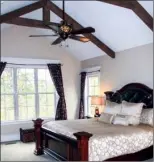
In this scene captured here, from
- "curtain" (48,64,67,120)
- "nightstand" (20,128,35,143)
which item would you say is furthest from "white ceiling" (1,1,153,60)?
"nightstand" (20,128,35,143)

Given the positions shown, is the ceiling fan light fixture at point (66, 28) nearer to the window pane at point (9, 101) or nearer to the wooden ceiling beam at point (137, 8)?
the wooden ceiling beam at point (137, 8)

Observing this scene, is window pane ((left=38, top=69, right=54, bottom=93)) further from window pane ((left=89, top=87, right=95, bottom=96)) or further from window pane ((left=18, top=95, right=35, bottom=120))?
window pane ((left=89, top=87, right=95, bottom=96))

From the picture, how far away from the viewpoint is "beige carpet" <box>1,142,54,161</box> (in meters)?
4.57

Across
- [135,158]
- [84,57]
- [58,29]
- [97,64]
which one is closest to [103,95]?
[97,64]

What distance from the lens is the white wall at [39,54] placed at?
249 inches

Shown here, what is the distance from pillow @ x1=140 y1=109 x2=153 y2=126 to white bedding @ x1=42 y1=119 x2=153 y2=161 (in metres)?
0.13

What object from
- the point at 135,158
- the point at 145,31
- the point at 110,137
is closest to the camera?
the point at 110,137

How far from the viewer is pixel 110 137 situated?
12.1 feet

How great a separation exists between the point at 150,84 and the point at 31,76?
3427mm

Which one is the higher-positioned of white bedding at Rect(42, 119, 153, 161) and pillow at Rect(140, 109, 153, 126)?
pillow at Rect(140, 109, 153, 126)

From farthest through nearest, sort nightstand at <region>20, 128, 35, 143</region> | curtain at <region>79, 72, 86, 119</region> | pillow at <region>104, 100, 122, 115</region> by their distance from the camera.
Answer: curtain at <region>79, 72, 86, 119</region> < nightstand at <region>20, 128, 35, 143</region> < pillow at <region>104, 100, 122, 115</region>

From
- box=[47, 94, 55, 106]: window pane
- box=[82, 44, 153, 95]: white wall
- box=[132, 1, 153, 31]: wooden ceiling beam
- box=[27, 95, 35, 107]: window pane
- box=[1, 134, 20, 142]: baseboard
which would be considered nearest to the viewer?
box=[132, 1, 153, 31]: wooden ceiling beam

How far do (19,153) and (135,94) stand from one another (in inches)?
112

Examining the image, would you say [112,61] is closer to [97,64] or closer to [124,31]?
[97,64]
